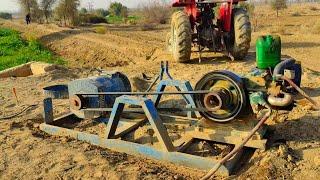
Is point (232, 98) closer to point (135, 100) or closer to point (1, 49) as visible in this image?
point (135, 100)

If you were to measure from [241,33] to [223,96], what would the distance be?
5.73 meters

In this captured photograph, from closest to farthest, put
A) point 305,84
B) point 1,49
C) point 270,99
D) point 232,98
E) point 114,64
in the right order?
point 270,99
point 232,98
point 305,84
point 114,64
point 1,49

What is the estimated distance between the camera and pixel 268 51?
509 centimetres

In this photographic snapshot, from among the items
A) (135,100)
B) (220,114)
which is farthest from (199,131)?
(135,100)

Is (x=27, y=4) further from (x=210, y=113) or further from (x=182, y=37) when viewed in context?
(x=210, y=113)

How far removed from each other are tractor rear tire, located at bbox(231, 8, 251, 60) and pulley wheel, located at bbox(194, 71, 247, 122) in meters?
5.48

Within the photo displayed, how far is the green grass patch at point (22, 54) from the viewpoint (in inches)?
624

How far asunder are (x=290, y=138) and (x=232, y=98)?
93cm

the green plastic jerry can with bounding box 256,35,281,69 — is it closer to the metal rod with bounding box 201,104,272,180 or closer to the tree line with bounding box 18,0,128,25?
the metal rod with bounding box 201,104,272,180

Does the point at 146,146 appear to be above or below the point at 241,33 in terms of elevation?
below

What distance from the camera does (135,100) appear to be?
5070 millimetres

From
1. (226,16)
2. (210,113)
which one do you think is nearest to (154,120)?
(210,113)

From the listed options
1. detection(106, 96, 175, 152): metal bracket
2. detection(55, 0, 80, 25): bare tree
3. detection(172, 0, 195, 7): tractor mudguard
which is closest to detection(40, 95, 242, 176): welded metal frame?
detection(106, 96, 175, 152): metal bracket

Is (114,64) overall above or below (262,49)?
below
